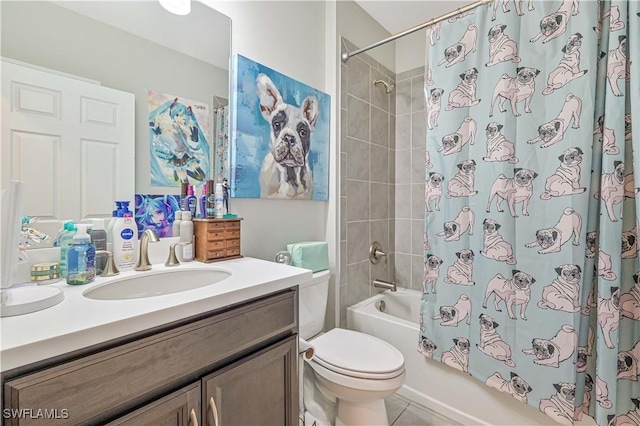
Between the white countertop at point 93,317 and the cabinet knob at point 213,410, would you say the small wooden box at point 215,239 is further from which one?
the cabinet knob at point 213,410

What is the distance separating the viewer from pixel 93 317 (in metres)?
0.58

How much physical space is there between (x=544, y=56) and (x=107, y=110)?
5.60 feet

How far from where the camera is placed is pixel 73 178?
2.96 feet

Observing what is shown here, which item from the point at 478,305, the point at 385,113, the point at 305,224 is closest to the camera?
the point at 478,305

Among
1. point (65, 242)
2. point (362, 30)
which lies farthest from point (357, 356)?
point (362, 30)

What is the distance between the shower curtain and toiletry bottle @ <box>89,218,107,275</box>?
1.43m

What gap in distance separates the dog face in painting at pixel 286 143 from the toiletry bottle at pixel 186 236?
16.0 inches

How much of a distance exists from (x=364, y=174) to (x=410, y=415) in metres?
1.45

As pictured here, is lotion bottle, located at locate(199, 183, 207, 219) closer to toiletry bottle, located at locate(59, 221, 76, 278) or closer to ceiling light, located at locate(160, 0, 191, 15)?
toiletry bottle, located at locate(59, 221, 76, 278)

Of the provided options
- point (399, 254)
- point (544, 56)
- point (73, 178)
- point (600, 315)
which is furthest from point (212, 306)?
point (399, 254)

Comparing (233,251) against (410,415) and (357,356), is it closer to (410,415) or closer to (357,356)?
(357,356)

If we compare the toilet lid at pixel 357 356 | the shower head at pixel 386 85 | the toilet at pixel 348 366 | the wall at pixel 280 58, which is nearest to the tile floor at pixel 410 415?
the toilet at pixel 348 366

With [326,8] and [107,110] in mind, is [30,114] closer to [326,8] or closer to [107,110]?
[107,110]

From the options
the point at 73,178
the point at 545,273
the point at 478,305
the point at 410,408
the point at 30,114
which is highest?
the point at 30,114
